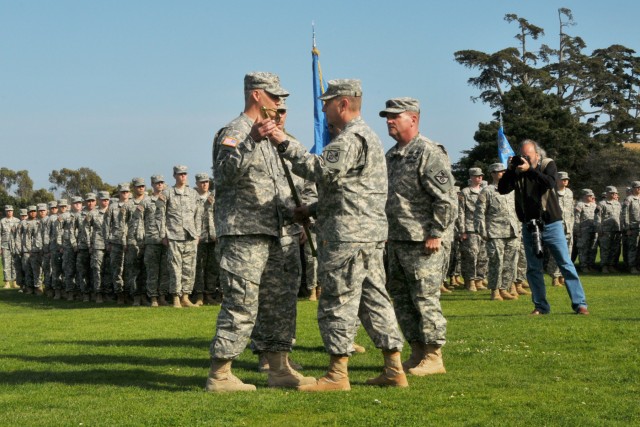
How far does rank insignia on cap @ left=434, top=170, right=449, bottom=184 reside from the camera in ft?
28.3

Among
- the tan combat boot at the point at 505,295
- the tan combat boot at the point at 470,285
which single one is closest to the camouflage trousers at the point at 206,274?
the tan combat boot at the point at 470,285

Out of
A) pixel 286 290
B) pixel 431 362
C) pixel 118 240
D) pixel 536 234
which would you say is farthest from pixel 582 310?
pixel 118 240

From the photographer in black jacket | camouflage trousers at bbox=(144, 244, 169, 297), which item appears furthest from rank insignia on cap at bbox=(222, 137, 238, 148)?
camouflage trousers at bbox=(144, 244, 169, 297)

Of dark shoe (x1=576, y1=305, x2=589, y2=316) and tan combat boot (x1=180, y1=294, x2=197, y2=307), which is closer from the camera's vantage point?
dark shoe (x1=576, y1=305, x2=589, y2=316)

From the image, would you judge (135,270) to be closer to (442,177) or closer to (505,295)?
(505,295)

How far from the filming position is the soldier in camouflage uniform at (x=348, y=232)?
7.51 metres

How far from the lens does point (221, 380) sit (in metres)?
7.73

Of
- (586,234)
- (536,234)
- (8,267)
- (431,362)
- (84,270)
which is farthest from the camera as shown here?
(8,267)

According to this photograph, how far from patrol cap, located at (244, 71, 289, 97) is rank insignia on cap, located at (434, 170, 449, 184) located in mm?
1650

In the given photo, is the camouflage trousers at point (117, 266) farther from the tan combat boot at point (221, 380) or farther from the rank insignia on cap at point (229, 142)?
the rank insignia on cap at point (229, 142)

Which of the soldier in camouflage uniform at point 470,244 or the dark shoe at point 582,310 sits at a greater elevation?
the soldier in camouflage uniform at point 470,244

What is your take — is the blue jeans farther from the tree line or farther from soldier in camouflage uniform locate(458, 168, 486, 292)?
the tree line

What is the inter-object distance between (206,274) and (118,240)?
→ 2613 mm

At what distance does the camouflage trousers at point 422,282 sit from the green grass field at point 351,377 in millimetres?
440
